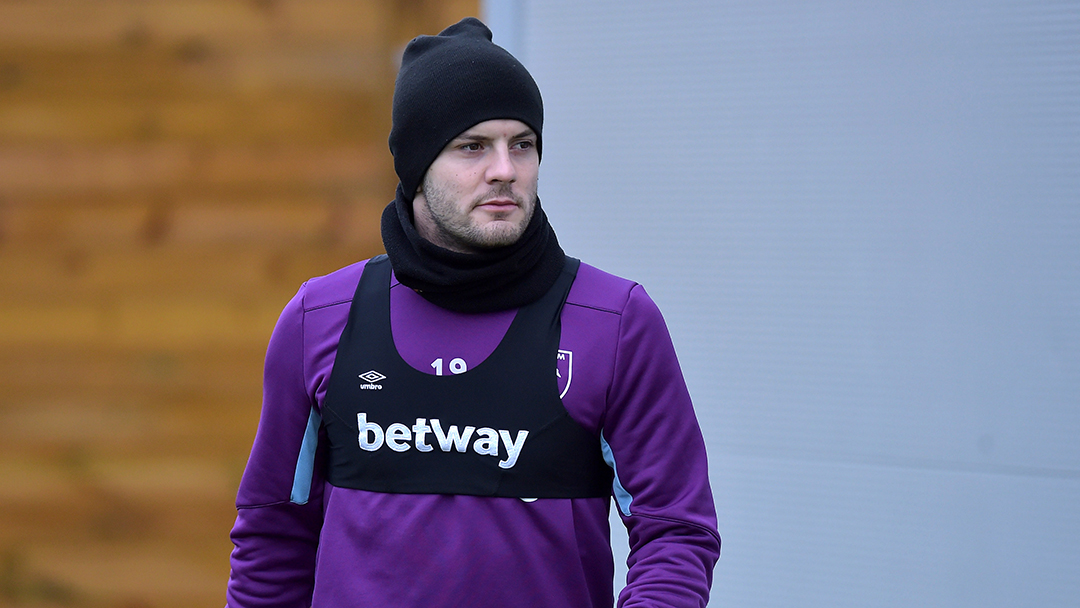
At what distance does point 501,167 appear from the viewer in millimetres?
1660

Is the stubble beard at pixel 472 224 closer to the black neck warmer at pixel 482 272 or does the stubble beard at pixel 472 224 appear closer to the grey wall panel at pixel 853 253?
the black neck warmer at pixel 482 272

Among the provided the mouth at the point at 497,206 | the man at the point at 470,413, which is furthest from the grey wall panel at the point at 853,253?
the mouth at the point at 497,206

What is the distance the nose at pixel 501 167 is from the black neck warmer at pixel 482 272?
3.5 inches

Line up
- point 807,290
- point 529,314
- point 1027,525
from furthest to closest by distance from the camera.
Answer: point 807,290
point 1027,525
point 529,314

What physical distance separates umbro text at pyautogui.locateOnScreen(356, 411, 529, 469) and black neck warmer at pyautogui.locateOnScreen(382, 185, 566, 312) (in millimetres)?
200

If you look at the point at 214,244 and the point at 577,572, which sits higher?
the point at 214,244

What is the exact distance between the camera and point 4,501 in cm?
327

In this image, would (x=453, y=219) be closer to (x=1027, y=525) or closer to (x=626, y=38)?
(x=626, y=38)

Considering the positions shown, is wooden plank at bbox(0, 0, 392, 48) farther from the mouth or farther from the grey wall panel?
the mouth

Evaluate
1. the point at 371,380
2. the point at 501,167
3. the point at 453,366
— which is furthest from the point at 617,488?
the point at 501,167

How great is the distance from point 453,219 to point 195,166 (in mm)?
1727

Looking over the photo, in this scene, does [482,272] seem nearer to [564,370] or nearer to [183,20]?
[564,370]

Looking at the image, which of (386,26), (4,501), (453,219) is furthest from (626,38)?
(4,501)

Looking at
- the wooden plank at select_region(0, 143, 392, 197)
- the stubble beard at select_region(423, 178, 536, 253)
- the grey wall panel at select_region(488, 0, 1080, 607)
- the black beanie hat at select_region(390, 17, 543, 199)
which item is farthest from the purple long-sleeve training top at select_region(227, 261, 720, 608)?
the wooden plank at select_region(0, 143, 392, 197)
